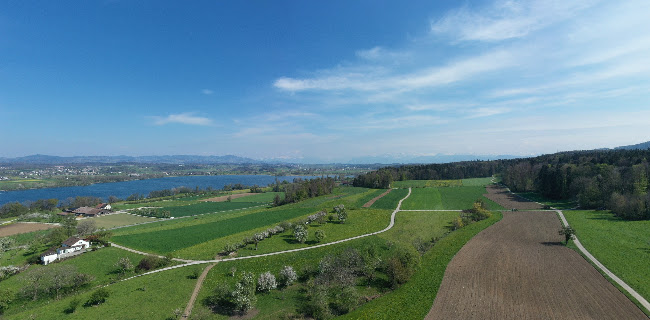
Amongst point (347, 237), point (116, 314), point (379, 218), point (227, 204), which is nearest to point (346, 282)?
point (347, 237)

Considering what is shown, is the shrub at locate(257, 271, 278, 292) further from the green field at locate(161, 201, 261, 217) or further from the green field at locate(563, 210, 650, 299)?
the green field at locate(161, 201, 261, 217)

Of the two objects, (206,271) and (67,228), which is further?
(67,228)

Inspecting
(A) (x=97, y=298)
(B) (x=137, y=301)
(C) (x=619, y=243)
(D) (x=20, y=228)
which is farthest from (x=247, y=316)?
(D) (x=20, y=228)

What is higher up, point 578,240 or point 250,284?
point 578,240

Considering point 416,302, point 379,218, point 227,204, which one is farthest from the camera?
point 227,204

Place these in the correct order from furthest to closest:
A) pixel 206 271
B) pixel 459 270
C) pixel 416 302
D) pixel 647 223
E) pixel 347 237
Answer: pixel 347 237
pixel 647 223
pixel 206 271
pixel 459 270
pixel 416 302

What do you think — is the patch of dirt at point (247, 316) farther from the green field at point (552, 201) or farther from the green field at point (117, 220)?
the green field at point (552, 201)

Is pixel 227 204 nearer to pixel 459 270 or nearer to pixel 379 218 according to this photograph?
pixel 379 218
